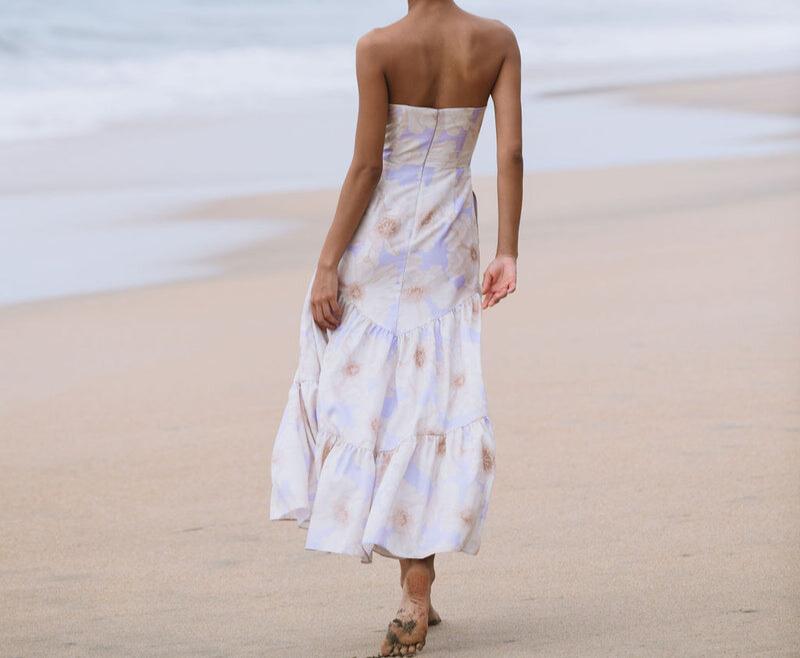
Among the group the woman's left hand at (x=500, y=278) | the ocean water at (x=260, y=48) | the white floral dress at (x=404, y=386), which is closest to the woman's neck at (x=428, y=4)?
the white floral dress at (x=404, y=386)

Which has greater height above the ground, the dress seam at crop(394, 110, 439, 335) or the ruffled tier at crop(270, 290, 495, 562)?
the dress seam at crop(394, 110, 439, 335)

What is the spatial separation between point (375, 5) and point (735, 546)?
33996 millimetres

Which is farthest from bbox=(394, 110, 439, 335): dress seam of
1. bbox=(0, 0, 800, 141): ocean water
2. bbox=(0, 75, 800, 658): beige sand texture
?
bbox=(0, 0, 800, 141): ocean water

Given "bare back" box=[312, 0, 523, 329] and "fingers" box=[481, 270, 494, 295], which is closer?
"bare back" box=[312, 0, 523, 329]

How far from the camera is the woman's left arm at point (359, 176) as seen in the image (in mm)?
3590

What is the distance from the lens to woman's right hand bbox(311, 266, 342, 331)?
12.3ft

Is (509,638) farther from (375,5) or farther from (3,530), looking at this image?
(375,5)

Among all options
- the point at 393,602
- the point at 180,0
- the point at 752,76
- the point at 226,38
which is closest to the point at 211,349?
the point at 393,602

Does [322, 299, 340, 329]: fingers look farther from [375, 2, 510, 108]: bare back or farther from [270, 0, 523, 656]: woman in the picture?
[375, 2, 510, 108]: bare back

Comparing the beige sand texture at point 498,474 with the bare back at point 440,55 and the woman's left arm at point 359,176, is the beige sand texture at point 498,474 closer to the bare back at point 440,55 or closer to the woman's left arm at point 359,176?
the woman's left arm at point 359,176

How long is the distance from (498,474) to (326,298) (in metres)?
1.57

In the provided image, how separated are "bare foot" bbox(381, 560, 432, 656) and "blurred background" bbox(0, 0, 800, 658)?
83 millimetres

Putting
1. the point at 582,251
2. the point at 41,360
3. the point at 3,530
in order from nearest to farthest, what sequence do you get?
the point at 3,530
the point at 41,360
the point at 582,251

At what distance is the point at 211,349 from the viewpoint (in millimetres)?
7219
